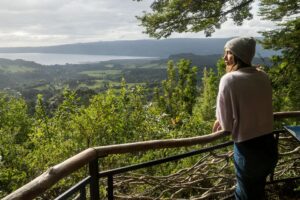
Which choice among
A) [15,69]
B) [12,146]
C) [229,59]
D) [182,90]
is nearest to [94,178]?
[229,59]

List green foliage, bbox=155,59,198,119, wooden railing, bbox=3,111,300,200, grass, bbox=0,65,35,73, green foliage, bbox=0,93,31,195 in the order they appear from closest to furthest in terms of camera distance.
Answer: wooden railing, bbox=3,111,300,200
green foliage, bbox=0,93,31,195
green foliage, bbox=155,59,198,119
grass, bbox=0,65,35,73

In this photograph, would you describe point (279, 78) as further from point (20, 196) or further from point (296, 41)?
point (20, 196)

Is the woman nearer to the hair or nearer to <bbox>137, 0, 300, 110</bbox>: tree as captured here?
the hair

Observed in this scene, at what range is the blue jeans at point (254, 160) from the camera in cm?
225

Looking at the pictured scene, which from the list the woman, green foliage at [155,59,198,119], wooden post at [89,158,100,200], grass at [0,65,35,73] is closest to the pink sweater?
the woman

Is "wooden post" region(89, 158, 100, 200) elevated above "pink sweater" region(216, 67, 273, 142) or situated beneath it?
situated beneath

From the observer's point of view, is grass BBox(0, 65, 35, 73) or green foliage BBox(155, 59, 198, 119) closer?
green foliage BBox(155, 59, 198, 119)

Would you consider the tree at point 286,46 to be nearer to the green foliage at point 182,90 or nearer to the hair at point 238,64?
the hair at point 238,64

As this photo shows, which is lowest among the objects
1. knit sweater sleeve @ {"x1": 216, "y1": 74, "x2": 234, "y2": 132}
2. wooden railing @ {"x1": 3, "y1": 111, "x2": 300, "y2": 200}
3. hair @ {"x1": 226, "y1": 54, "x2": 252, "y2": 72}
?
wooden railing @ {"x1": 3, "y1": 111, "x2": 300, "y2": 200}

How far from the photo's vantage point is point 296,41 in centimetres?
732

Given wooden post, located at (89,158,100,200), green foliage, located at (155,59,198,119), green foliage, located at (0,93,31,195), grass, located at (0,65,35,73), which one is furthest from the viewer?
grass, located at (0,65,35,73)

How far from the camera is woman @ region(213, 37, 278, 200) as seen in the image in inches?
85.4

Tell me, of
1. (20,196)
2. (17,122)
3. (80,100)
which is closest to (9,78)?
(17,122)

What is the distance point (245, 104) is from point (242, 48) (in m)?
0.34
